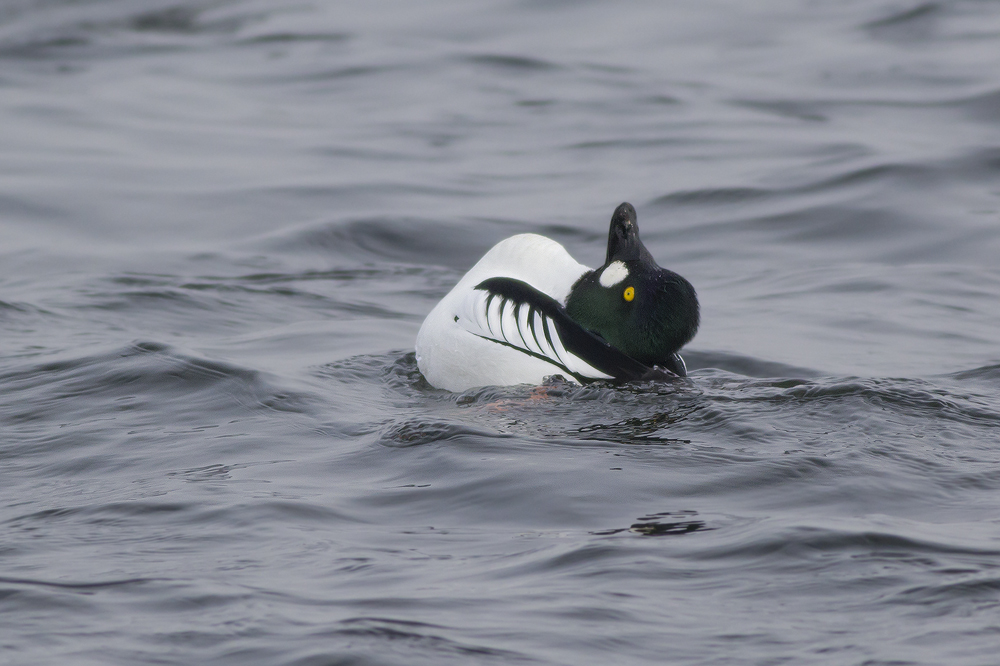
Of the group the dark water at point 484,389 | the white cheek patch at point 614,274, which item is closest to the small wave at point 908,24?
the dark water at point 484,389

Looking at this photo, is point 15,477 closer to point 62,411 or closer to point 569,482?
point 62,411

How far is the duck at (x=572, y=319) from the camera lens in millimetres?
5828

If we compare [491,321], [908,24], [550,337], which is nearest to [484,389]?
[491,321]

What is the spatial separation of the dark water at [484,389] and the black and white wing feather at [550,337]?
0.50 feet

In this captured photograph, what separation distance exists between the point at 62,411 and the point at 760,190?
805cm

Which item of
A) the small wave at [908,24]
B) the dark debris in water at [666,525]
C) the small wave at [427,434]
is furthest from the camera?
the small wave at [908,24]

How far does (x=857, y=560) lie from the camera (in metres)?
4.01

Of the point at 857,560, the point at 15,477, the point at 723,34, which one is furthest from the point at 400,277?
the point at 723,34

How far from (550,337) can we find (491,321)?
314 mm

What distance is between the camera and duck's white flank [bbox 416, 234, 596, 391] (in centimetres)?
592

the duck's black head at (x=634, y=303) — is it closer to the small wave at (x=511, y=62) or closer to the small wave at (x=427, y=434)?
the small wave at (x=427, y=434)

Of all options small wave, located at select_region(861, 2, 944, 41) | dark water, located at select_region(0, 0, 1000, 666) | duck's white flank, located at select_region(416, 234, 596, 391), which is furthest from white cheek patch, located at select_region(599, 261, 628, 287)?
small wave, located at select_region(861, 2, 944, 41)

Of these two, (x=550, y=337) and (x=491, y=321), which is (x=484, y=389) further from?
(x=550, y=337)

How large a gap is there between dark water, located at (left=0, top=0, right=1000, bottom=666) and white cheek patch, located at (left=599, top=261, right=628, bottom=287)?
54 cm
